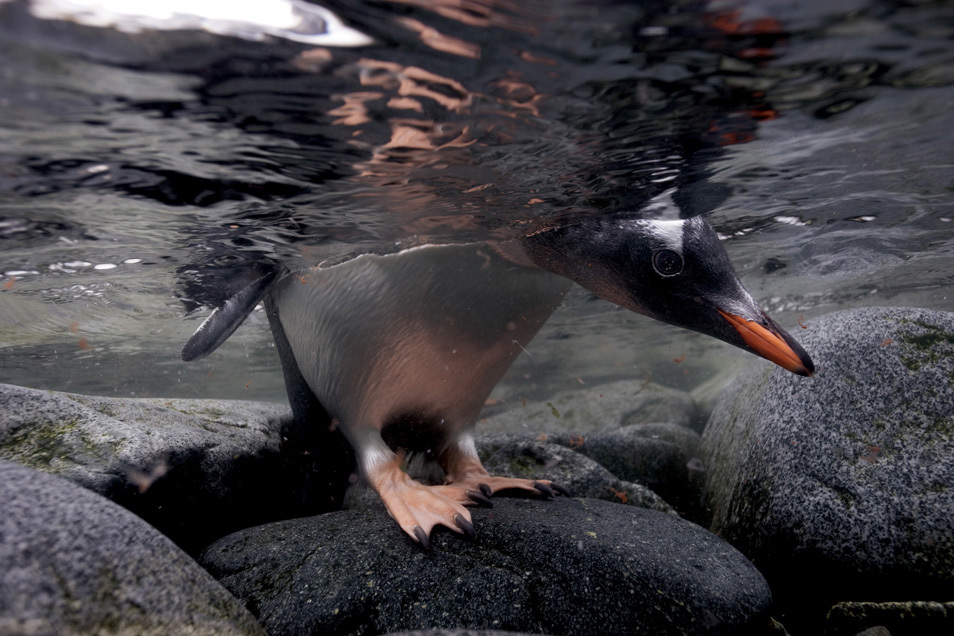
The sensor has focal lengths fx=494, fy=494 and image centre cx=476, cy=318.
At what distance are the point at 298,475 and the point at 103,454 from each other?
6.08ft

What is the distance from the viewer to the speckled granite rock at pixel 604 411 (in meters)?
10.6

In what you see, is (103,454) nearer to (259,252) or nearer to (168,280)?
(259,252)

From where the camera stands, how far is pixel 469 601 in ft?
6.64

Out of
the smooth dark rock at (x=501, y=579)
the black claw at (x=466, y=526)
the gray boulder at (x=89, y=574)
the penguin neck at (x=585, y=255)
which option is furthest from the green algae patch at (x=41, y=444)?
the penguin neck at (x=585, y=255)

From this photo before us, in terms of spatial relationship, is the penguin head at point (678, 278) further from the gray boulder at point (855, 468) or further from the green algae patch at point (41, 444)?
the green algae patch at point (41, 444)

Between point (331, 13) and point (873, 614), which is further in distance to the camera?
point (873, 614)

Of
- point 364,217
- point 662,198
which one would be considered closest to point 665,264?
point 662,198

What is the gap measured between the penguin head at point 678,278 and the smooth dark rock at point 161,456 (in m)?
2.58

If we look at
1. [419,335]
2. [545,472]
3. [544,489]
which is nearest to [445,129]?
[419,335]

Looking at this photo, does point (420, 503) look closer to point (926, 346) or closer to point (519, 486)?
point (519, 486)

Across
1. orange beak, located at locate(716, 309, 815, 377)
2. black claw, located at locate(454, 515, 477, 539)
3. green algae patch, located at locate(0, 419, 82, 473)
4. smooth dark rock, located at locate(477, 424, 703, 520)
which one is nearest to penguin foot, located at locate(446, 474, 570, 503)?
black claw, located at locate(454, 515, 477, 539)

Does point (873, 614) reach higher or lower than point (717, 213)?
lower

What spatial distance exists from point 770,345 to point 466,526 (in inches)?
67.3

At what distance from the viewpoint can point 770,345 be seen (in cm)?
236
